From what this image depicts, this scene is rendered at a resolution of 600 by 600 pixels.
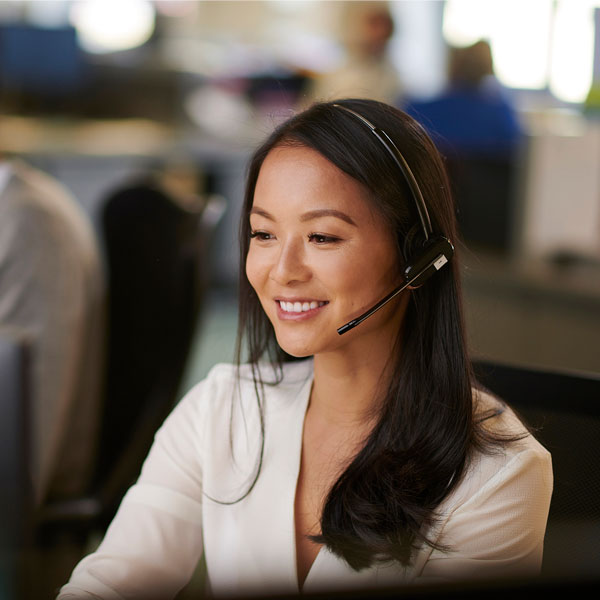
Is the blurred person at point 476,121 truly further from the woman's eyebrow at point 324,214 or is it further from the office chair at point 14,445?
the woman's eyebrow at point 324,214

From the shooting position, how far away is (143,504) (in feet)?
2.84

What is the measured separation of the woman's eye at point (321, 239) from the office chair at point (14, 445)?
1.44 feet

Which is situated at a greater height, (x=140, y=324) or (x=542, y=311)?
(x=140, y=324)

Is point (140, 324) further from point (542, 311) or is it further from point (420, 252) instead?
point (542, 311)

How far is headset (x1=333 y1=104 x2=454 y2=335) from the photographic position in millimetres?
752

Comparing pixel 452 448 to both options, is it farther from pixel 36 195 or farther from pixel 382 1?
pixel 382 1

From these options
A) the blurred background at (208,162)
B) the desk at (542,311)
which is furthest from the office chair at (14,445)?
the desk at (542,311)

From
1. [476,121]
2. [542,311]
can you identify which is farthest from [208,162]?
[542,311]

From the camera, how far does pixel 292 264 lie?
0.76 meters

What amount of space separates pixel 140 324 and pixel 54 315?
15cm

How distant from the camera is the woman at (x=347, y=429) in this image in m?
0.75

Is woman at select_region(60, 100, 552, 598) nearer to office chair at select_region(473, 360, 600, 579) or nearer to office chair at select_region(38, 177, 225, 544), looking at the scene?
office chair at select_region(473, 360, 600, 579)

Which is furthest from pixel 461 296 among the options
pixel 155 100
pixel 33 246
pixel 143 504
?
pixel 155 100

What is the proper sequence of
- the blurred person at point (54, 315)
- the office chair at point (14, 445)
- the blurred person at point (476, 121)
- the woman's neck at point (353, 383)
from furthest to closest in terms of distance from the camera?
the blurred person at point (476, 121) → the blurred person at point (54, 315) → the office chair at point (14, 445) → the woman's neck at point (353, 383)
